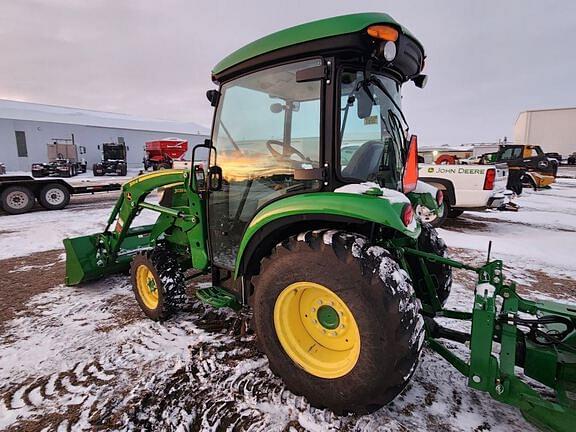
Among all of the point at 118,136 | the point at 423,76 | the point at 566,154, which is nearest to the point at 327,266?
the point at 423,76

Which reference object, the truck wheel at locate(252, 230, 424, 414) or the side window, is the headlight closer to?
the truck wheel at locate(252, 230, 424, 414)

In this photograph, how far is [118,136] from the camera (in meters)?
29.0

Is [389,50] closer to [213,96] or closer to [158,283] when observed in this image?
[213,96]

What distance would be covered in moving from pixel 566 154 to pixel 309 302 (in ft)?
163

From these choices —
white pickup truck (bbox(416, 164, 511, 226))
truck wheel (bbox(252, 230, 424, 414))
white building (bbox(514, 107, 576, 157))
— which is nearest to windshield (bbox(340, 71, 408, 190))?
truck wheel (bbox(252, 230, 424, 414))

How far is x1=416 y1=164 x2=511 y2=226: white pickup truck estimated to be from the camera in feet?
25.0

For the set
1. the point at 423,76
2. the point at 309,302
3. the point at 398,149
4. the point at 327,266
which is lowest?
the point at 309,302

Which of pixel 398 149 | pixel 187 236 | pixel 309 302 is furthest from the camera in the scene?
pixel 187 236

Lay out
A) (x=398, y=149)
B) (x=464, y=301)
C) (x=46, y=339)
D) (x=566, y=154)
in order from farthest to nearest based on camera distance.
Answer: (x=566, y=154), (x=464, y=301), (x=46, y=339), (x=398, y=149)

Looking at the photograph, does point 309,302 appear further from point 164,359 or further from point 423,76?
point 423,76

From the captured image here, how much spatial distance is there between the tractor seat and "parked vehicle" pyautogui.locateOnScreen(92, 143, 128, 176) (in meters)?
24.2

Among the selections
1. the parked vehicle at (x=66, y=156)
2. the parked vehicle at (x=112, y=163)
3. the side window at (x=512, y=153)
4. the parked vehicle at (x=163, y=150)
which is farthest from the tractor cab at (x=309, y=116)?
the parked vehicle at (x=163, y=150)

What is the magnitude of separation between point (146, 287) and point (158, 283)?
40cm

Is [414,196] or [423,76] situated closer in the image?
[423,76]
